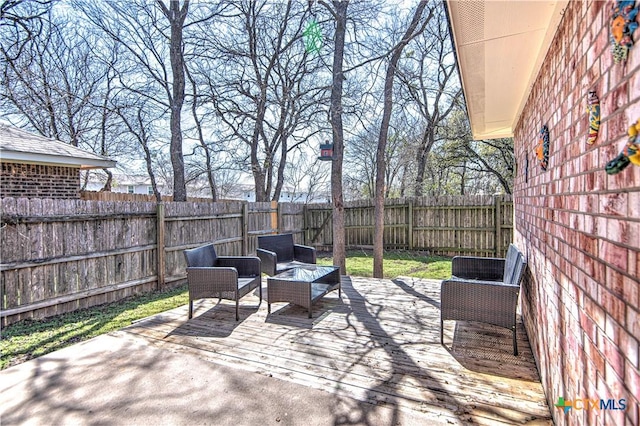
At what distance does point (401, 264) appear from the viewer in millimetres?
9148

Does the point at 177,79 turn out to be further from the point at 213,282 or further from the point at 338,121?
the point at 213,282

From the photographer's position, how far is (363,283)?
20.8ft

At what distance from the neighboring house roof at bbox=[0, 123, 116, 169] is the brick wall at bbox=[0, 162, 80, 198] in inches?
7.9

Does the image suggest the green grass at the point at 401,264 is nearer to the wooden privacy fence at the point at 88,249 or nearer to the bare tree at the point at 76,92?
the wooden privacy fence at the point at 88,249

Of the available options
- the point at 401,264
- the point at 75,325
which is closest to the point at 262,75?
the point at 401,264

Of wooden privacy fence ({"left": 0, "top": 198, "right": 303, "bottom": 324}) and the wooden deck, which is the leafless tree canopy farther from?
the wooden deck

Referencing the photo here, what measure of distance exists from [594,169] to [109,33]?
11.4 meters

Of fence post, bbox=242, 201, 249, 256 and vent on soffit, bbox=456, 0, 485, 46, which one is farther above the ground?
vent on soffit, bbox=456, 0, 485, 46

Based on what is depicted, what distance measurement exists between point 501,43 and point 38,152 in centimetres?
777

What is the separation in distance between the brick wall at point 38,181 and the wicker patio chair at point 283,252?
14.7 ft

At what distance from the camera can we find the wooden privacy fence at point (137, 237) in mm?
4574

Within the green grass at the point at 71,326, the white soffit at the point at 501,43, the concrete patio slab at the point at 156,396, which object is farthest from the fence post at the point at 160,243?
the white soffit at the point at 501,43

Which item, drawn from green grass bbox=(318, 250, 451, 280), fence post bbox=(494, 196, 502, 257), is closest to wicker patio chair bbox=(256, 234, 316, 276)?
green grass bbox=(318, 250, 451, 280)

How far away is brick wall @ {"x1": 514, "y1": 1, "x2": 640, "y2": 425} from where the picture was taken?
3.67ft
